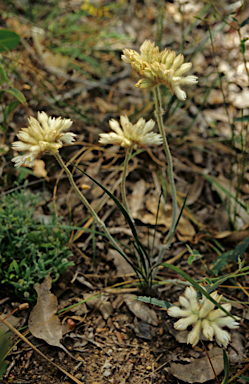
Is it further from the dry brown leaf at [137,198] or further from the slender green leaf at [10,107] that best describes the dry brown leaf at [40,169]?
the dry brown leaf at [137,198]

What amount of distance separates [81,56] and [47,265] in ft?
8.30

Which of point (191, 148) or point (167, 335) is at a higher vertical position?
point (191, 148)

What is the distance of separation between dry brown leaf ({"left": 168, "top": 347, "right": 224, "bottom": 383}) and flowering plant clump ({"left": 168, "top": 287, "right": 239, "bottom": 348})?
19 centimetres

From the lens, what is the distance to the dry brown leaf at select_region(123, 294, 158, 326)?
5.90ft

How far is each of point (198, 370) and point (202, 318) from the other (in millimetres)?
287

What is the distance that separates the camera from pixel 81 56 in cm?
347

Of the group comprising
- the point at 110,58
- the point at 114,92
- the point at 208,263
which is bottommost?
the point at 208,263

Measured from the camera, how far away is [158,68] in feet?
4.30

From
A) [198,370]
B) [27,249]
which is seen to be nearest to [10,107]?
[27,249]

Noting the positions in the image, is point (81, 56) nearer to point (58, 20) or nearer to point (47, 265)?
point (58, 20)

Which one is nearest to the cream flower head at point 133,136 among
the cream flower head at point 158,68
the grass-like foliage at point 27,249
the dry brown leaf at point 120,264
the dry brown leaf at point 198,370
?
the cream flower head at point 158,68

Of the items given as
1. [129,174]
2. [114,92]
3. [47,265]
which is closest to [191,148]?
[129,174]

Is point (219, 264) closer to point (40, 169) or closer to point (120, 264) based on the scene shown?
point (120, 264)

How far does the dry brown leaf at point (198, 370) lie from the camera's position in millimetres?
1542
